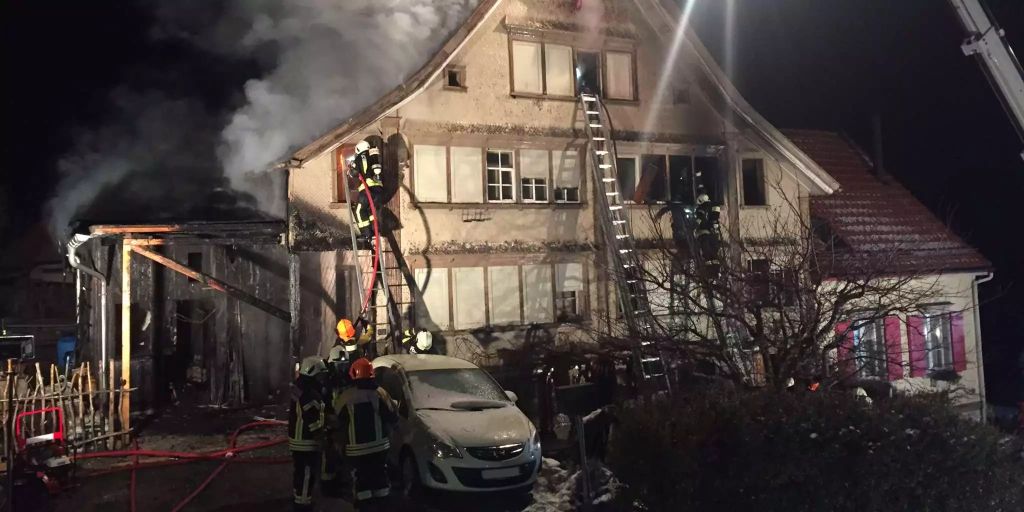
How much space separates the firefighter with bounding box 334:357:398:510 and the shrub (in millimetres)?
2612

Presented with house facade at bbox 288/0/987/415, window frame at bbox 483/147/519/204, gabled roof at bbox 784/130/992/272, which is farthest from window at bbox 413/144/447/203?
gabled roof at bbox 784/130/992/272

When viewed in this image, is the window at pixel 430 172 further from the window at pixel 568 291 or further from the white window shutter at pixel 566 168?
the window at pixel 568 291

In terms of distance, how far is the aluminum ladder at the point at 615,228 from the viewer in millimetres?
10562

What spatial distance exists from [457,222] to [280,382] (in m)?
4.74

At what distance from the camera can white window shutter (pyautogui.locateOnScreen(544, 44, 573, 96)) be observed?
44.3 feet

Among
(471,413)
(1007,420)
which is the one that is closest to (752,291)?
(471,413)

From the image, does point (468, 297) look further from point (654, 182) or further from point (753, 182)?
point (753, 182)

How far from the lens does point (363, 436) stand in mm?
6617

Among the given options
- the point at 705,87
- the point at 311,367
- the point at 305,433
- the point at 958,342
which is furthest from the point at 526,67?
the point at 958,342

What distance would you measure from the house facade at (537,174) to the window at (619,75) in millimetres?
29

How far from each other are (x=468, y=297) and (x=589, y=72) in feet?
18.1

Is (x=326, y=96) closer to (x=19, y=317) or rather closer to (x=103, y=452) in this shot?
(x=103, y=452)

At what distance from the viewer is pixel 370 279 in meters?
11.8

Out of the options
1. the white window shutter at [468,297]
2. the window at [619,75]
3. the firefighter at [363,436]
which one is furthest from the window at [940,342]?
the firefighter at [363,436]
